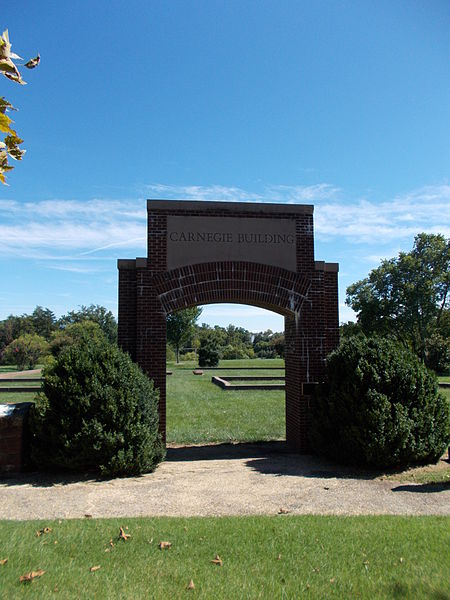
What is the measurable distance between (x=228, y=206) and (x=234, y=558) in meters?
6.81

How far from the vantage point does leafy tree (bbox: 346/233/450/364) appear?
35.2m

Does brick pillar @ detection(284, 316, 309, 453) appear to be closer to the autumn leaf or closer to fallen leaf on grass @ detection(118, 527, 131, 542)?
fallen leaf on grass @ detection(118, 527, 131, 542)

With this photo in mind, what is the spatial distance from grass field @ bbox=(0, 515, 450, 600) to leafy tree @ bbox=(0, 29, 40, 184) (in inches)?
121

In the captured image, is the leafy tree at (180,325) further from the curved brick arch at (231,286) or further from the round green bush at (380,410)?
the round green bush at (380,410)

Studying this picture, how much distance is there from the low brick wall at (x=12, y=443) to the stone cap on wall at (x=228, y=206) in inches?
174

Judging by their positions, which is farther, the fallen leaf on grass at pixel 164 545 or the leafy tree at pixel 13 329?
the leafy tree at pixel 13 329

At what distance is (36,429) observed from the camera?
7.70 metres

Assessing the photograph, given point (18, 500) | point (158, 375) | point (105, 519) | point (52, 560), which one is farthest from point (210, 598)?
point (158, 375)

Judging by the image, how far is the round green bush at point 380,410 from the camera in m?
7.78

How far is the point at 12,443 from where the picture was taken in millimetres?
7734

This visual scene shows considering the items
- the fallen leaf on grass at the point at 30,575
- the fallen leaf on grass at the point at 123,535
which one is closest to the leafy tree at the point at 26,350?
the fallen leaf on grass at the point at 123,535

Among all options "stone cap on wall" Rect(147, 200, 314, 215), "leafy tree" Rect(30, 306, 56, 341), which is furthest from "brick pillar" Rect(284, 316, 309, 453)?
"leafy tree" Rect(30, 306, 56, 341)

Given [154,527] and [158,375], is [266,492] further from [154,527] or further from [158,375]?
[158,375]

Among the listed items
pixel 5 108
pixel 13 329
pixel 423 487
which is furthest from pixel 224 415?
pixel 13 329
